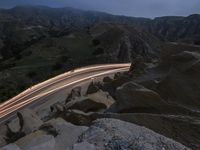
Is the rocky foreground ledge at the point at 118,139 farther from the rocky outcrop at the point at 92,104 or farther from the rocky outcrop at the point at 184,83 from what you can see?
the rocky outcrop at the point at 92,104

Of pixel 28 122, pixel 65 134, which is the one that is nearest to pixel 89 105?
pixel 28 122

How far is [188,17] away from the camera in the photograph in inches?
6609

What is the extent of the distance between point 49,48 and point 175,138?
5675 cm

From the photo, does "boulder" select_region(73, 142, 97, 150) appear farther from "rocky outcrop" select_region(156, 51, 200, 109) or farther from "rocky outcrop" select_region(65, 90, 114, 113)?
"rocky outcrop" select_region(65, 90, 114, 113)

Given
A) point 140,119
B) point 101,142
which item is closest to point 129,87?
point 140,119

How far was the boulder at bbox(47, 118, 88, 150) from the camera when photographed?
408 inches

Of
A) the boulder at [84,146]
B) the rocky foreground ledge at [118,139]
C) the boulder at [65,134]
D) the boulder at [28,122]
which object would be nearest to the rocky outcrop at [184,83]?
the boulder at [65,134]

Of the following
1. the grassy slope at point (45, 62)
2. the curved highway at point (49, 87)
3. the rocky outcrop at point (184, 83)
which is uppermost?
the rocky outcrop at point (184, 83)

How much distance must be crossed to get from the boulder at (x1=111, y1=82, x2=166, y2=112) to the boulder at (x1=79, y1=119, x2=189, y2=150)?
4371 millimetres

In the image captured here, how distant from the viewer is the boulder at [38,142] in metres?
10.2

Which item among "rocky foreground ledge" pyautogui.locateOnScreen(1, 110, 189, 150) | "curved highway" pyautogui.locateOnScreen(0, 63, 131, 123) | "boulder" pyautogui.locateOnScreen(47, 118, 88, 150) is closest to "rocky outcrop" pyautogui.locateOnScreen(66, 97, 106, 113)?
"boulder" pyautogui.locateOnScreen(47, 118, 88, 150)

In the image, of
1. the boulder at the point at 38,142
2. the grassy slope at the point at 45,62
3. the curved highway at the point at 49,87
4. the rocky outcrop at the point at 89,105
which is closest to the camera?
the boulder at the point at 38,142

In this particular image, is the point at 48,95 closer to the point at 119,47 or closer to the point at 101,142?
the point at 101,142

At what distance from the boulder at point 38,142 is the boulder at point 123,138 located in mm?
2391
